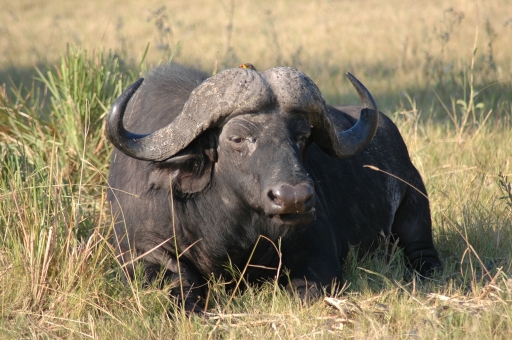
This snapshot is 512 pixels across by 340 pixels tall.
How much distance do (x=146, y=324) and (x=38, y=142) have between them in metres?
2.43

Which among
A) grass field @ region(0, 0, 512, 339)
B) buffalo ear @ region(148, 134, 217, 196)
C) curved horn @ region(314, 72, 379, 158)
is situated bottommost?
grass field @ region(0, 0, 512, 339)

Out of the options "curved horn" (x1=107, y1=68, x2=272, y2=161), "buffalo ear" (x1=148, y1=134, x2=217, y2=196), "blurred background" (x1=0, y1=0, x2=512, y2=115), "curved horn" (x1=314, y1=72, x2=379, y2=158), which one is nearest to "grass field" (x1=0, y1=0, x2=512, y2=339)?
"blurred background" (x1=0, y1=0, x2=512, y2=115)

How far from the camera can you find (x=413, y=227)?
5230 millimetres

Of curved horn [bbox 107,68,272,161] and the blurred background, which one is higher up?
curved horn [bbox 107,68,272,161]

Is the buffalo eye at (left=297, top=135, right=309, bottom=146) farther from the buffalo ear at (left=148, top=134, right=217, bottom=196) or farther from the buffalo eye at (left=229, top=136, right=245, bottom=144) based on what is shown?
the buffalo ear at (left=148, top=134, right=217, bottom=196)

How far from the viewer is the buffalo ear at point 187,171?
3965 millimetres

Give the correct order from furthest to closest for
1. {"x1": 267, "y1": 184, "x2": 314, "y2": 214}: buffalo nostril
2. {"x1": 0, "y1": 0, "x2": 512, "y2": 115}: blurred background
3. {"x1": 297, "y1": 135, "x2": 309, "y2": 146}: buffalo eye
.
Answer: {"x1": 0, "y1": 0, "x2": 512, "y2": 115}: blurred background → {"x1": 297, "y1": 135, "x2": 309, "y2": 146}: buffalo eye → {"x1": 267, "y1": 184, "x2": 314, "y2": 214}: buffalo nostril

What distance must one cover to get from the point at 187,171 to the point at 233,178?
1.03 ft

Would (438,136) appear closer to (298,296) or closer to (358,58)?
(298,296)

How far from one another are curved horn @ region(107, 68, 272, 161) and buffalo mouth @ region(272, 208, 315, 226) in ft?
1.92

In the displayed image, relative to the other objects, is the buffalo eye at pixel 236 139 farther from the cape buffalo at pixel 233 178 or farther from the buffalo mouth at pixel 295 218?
the buffalo mouth at pixel 295 218

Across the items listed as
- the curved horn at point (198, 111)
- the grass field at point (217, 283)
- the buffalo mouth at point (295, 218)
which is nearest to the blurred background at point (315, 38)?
the grass field at point (217, 283)

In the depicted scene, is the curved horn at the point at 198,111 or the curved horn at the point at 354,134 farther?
the curved horn at the point at 354,134

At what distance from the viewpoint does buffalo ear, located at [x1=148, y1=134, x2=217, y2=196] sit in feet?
13.0
